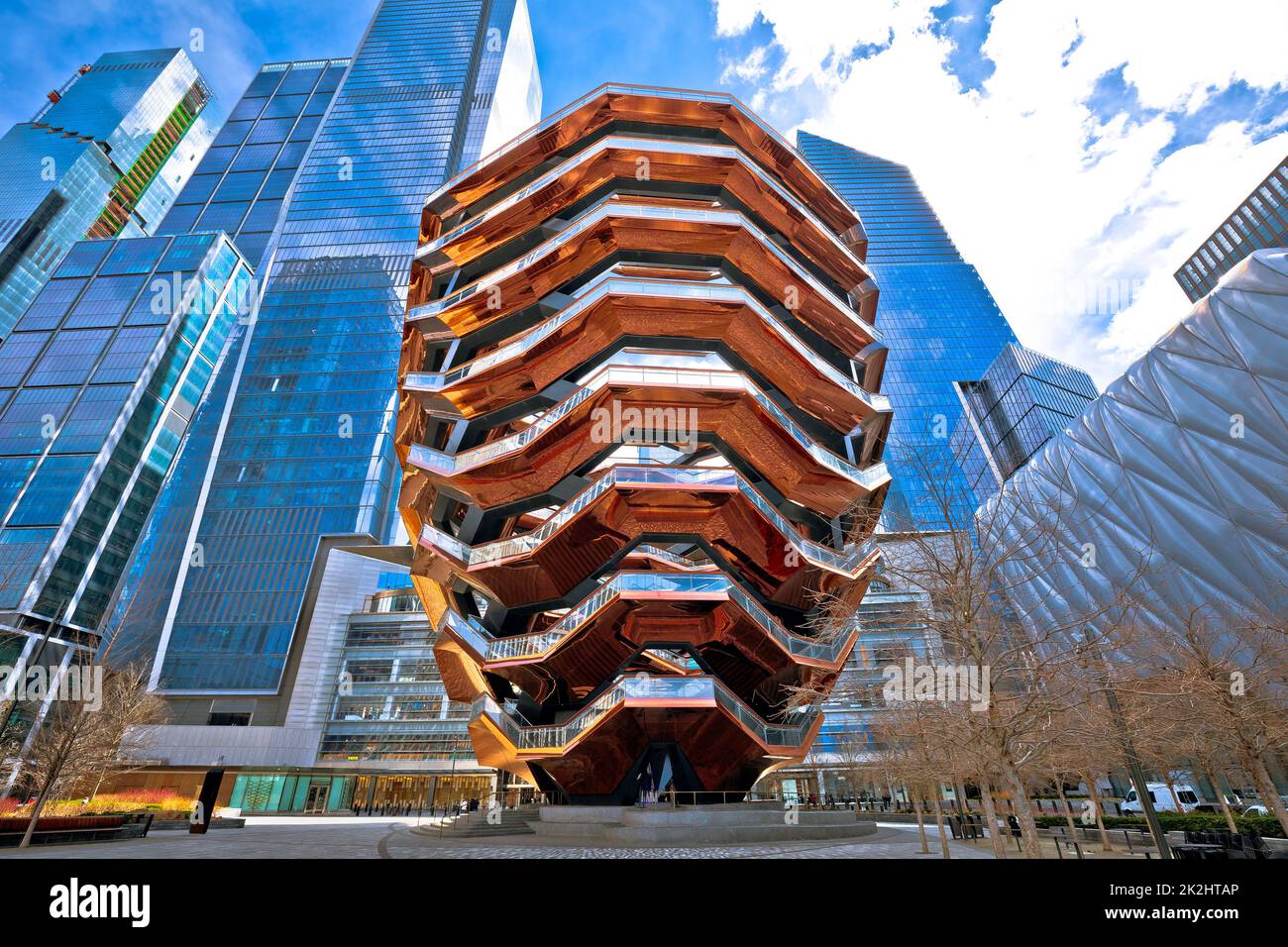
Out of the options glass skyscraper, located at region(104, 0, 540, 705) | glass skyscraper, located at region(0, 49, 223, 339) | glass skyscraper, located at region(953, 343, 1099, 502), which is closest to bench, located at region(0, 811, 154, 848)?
glass skyscraper, located at region(104, 0, 540, 705)

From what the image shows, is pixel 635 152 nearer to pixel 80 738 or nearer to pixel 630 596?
pixel 630 596

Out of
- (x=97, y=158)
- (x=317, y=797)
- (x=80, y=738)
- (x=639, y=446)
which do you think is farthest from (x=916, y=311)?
(x=97, y=158)

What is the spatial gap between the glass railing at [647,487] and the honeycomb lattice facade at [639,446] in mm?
120

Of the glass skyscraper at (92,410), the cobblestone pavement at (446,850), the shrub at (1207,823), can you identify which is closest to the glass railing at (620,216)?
the cobblestone pavement at (446,850)

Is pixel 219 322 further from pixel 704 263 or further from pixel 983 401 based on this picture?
pixel 983 401

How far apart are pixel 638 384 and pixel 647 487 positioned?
4405mm

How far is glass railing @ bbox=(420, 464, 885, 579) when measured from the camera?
2508 centimetres

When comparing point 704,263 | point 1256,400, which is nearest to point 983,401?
point 1256,400

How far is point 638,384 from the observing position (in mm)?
25906

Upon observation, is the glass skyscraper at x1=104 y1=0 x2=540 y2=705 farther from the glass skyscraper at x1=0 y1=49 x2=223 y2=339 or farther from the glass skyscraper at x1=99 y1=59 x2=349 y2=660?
the glass skyscraper at x1=0 y1=49 x2=223 y2=339

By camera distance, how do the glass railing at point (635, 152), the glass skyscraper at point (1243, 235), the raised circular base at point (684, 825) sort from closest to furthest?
1. the raised circular base at point (684, 825)
2. the glass railing at point (635, 152)
3. the glass skyscraper at point (1243, 235)

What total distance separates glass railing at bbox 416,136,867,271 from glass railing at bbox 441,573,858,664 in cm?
2122

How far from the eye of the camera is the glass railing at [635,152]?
3186 cm

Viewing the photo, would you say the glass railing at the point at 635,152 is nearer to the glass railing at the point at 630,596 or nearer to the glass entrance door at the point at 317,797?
the glass railing at the point at 630,596
